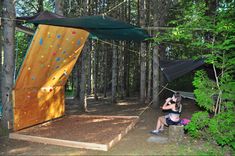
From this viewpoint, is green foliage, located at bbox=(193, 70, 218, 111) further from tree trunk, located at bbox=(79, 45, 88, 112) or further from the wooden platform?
tree trunk, located at bbox=(79, 45, 88, 112)

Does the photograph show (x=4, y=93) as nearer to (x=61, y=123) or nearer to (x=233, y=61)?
(x=61, y=123)

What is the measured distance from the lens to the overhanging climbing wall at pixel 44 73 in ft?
18.9

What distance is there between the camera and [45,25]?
5461mm

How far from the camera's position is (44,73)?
260 inches

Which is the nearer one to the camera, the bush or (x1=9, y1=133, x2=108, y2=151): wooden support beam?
(x1=9, y1=133, x2=108, y2=151): wooden support beam

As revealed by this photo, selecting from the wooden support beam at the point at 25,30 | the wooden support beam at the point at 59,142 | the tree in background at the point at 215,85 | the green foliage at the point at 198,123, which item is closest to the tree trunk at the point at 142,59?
the tree in background at the point at 215,85

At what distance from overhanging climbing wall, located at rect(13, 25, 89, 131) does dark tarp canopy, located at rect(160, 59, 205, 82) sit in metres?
3.12

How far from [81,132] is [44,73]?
1.94 m

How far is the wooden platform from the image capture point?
507 centimetres

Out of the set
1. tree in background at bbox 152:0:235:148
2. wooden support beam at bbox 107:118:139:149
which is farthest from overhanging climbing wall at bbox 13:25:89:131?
tree in background at bbox 152:0:235:148

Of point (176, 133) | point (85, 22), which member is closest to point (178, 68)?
point (176, 133)

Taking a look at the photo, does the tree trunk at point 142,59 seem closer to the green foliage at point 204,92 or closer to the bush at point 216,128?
the green foliage at point 204,92

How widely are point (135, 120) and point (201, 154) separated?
2.88 metres

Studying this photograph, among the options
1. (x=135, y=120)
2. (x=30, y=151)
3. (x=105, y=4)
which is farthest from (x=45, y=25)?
(x=105, y=4)
